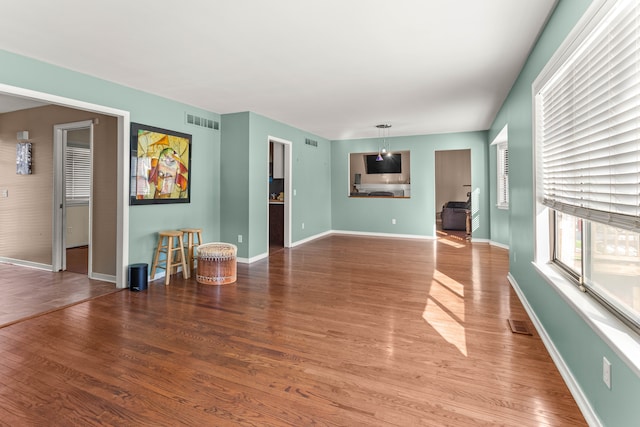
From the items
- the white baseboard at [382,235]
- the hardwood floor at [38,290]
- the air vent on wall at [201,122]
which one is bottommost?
the hardwood floor at [38,290]

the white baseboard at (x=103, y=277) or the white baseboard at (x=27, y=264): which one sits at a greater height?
the white baseboard at (x=27, y=264)

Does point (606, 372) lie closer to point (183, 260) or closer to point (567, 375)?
point (567, 375)

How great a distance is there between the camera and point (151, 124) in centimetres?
429

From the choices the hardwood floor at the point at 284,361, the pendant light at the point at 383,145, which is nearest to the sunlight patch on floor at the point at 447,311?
the hardwood floor at the point at 284,361

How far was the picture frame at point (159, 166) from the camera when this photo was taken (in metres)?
4.09

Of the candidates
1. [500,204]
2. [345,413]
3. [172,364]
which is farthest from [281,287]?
[500,204]

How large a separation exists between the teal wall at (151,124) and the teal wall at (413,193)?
377 cm

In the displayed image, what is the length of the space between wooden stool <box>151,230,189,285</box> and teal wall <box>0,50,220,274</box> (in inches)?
5.2

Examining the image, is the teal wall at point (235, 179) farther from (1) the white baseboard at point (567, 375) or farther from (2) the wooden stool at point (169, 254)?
(1) the white baseboard at point (567, 375)

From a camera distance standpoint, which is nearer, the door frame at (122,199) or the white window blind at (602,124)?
the white window blind at (602,124)

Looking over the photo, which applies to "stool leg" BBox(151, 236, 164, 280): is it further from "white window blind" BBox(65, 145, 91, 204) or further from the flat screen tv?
the flat screen tv

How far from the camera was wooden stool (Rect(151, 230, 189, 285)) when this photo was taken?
13.6ft

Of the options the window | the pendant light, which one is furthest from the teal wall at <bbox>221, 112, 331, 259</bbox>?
the window

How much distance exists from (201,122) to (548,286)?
4.75 meters
